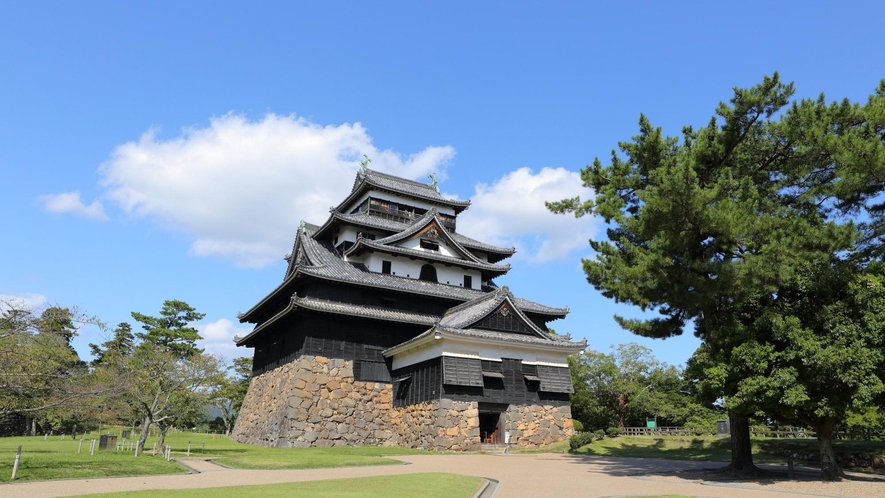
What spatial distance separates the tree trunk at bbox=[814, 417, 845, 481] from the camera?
14805mm

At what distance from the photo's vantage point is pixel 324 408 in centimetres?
2817

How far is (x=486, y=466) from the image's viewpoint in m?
18.8

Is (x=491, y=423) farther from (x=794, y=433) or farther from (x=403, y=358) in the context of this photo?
(x=794, y=433)

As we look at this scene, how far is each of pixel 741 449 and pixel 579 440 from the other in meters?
10.1

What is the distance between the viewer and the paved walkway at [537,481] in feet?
40.8

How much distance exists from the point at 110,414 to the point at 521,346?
1946cm

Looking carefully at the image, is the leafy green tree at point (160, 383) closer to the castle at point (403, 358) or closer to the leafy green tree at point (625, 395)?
the castle at point (403, 358)

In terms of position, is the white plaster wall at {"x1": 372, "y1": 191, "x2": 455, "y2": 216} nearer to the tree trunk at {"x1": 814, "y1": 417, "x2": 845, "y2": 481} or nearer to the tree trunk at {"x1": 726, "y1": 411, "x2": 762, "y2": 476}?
the tree trunk at {"x1": 726, "y1": 411, "x2": 762, "y2": 476}

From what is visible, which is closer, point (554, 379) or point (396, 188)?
point (554, 379)

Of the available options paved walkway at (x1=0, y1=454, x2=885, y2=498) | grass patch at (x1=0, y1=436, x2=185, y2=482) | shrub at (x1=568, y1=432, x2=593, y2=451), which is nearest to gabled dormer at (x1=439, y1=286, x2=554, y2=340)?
shrub at (x1=568, y1=432, x2=593, y2=451)

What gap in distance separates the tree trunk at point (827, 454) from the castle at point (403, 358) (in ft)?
46.2

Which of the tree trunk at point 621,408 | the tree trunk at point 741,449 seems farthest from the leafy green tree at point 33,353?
the tree trunk at point 621,408

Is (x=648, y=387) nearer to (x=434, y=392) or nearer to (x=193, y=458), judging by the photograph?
(x=434, y=392)

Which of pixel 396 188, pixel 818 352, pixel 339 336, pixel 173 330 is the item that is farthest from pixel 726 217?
pixel 173 330
